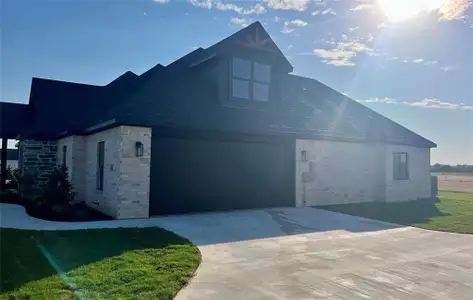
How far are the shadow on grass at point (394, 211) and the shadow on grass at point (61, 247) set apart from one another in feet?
22.3

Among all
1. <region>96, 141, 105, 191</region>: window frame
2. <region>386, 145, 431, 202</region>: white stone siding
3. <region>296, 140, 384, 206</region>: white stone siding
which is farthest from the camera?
<region>386, 145, 431, 202</region>: white stone siding

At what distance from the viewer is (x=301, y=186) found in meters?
12.6

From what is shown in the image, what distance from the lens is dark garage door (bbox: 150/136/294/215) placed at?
10125 millimetres

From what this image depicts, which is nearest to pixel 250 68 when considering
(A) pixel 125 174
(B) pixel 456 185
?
(A) pixel 125 174

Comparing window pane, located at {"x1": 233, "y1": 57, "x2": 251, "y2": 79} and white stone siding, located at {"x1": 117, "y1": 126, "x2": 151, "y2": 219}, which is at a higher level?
window pane, located at {"x1": 233, "y1": 57, "x2": 251, "y2": 79}

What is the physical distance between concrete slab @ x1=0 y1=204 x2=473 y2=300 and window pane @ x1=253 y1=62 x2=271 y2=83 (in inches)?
211

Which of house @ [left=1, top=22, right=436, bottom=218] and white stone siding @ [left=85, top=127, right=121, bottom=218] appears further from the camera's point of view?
house @ [left=1, top=22, right=436, bottom=218]

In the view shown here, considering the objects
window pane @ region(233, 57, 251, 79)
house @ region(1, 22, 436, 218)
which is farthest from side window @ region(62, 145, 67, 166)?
window pane @ region(233, 57, 251, 79)

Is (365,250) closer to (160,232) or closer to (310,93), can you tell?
(160,232)

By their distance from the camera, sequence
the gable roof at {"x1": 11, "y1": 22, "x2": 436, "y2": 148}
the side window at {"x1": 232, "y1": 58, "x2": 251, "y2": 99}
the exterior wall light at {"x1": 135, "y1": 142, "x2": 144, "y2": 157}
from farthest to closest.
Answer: the side window at {"x1": 232, "y1": 58, "x2": 251, "y2": 99}, the gable roof at {"x1": 11, "y1": 22, "x2": 436, "y2": 148}, the exterior wall light at {"x1": 135, "y1": 142, "x2": 144, "y2": 157}

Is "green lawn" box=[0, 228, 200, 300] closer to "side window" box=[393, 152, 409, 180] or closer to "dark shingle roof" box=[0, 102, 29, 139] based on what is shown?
"dark shingle roof" box=[0, 102, 29, 139]

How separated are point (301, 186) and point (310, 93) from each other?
6.00 metres

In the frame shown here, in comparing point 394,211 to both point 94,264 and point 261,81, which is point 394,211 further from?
point 94,264

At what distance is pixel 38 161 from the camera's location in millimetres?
14492
